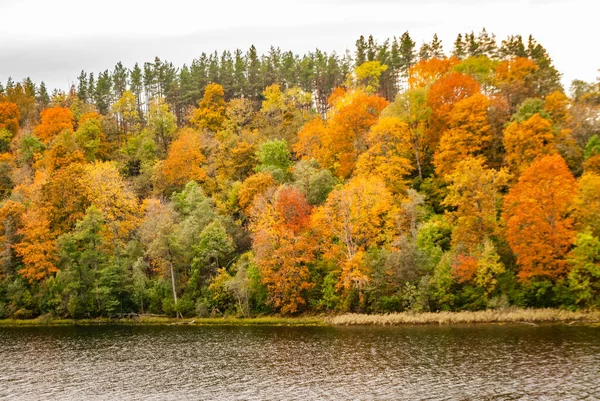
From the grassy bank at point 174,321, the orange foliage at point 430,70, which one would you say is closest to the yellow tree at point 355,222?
the grassy bank at point 174,321

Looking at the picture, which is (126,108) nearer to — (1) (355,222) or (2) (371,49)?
(2) (371,49)

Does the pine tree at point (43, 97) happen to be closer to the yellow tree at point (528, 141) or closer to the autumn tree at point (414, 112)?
the autumn tree at point (414, 112)

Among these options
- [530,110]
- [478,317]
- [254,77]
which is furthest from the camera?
[254,77]

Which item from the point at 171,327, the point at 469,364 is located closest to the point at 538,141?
the point at 469,364

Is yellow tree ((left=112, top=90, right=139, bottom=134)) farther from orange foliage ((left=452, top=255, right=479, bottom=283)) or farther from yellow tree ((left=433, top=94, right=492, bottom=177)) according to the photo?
orange foliage ((left=452, top=255, right=479, bottom=283))

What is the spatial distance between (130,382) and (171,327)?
97.3ft

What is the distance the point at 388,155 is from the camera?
3278 inches

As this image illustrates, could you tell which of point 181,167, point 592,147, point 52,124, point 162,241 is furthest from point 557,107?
point 52,124

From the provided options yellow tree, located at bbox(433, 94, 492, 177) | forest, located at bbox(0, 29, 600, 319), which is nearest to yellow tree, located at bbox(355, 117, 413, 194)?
forest, located at bbox(0, 29, 600, 319)

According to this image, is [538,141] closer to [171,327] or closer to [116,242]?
[171,327]

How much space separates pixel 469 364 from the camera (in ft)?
146

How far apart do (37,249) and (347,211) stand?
49.9 meters

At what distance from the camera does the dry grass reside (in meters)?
57.8

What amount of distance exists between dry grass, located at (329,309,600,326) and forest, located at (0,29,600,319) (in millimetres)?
1783
